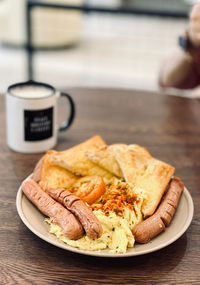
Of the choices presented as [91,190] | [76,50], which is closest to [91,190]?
[91,190]

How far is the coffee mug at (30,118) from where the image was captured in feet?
3.69

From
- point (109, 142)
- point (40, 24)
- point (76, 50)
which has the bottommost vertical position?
point (76, 50)

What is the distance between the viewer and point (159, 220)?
2.58 feet

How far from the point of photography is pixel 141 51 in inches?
204

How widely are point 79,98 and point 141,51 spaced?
3808 millimetres

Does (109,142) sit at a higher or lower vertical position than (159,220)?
lower

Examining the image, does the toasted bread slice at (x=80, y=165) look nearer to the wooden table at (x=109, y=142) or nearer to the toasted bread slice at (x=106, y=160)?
the toasted bread slice at (x=106, y=160)

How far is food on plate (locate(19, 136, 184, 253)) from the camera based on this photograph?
751 mm

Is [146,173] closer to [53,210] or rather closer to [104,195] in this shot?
[104,195]

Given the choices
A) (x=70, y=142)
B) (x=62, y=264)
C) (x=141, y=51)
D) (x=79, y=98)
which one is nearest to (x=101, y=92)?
(x=79, y=98)

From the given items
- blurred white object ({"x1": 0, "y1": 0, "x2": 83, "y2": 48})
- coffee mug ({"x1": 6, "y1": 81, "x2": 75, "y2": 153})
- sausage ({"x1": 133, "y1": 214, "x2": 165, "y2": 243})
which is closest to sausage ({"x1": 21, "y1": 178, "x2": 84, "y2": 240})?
sausage ({"x1": 133, "y1": 214, "x2": 165, "y2": 243})

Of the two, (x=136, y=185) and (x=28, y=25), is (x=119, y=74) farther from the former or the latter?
(x=136, y=185)

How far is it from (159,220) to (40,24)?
14.1 ft

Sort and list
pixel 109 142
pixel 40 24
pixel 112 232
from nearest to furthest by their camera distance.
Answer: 1. pixel 112 232
2. pixel 109 142
3. pixel 40 24
